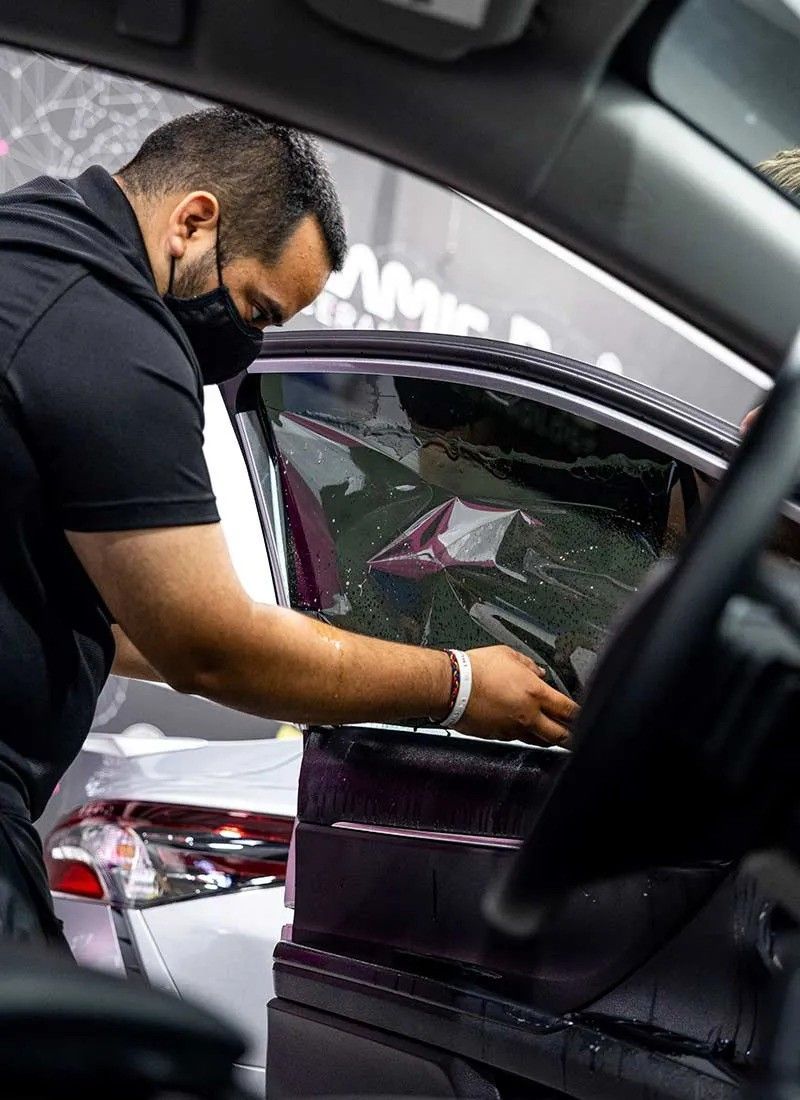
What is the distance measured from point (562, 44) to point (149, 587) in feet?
2.66

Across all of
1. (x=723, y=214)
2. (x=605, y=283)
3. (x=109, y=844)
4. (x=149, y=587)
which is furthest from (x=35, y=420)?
(x=109, y=844)

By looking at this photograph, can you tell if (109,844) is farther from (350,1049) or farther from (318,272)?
(318,272)

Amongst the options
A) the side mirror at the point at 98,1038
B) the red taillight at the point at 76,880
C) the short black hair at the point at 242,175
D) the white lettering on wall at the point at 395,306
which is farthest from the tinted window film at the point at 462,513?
the white lettering on wall at the point at 395,306

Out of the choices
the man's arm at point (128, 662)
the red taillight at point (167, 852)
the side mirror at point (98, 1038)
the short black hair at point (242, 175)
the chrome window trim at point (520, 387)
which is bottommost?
the red taillight at point (167, 852)

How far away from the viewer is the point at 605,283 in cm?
101

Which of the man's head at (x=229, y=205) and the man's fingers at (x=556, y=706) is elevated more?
the man's head at (x=229, y=205)

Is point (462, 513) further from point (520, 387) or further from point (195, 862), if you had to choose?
point (195, 862)

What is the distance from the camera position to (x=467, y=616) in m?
1.81

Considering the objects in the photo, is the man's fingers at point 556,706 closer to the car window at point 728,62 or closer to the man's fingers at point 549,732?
the man's fingers at point 549,732

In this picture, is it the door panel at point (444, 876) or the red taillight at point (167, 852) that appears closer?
the door panel at point (444, 876)

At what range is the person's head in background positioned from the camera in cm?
91

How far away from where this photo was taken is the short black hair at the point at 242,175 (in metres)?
1.73

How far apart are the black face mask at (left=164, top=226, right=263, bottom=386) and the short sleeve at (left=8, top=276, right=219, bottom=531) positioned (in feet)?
0.79

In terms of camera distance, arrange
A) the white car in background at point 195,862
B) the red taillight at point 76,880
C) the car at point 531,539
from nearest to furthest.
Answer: the car at point 531,539, the white car in background at point 195,862, the red taillight at point 76,880
